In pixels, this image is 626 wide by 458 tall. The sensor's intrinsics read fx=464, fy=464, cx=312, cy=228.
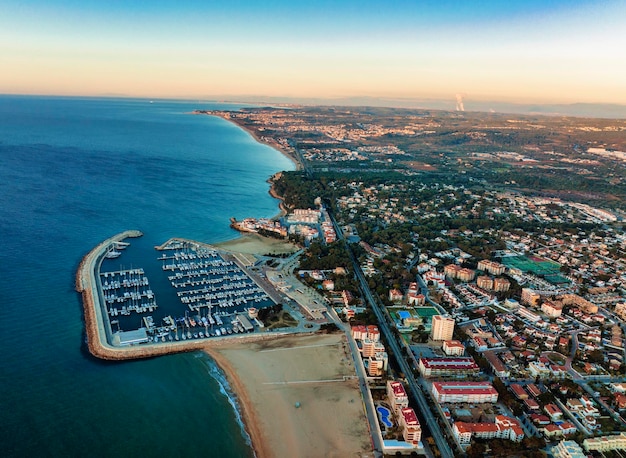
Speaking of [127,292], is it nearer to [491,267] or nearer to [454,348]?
[454,348]

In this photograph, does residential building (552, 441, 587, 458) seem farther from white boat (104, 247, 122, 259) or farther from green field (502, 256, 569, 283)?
white boat (104, 247, 122, 259)

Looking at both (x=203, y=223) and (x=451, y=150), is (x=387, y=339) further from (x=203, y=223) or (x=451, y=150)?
(x=451, y=150)

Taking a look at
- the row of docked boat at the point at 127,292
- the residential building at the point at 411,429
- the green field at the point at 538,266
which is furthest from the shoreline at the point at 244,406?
the green field at the point at 538,266

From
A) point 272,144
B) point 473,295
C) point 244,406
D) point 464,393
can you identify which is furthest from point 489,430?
point 272,144

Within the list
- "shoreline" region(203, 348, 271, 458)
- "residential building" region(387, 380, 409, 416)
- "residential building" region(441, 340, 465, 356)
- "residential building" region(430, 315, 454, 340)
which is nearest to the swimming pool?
"residential building" region(387, 380, 409, 416)

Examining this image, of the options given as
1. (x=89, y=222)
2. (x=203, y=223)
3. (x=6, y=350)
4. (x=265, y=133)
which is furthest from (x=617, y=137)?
(x=6, y=350)

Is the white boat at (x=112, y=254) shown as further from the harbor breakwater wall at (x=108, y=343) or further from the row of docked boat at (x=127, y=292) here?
the harbor breakwater wall at (x=108, y=343)

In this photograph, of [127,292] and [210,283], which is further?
[210,283]
